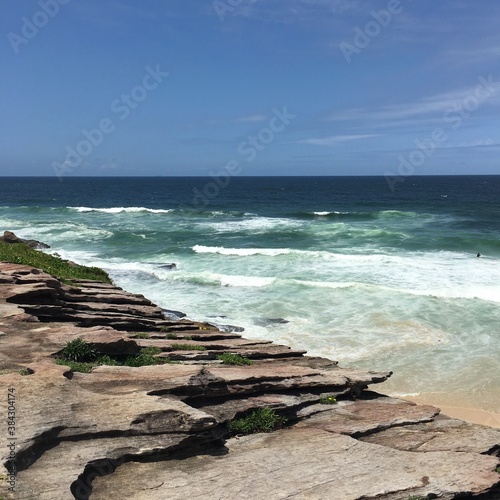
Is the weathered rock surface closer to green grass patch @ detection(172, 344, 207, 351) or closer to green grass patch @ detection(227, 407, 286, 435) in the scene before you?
green grass patch @ detection(227, 407, 286, 435)

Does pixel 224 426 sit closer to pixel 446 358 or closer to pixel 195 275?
pixel 446 358

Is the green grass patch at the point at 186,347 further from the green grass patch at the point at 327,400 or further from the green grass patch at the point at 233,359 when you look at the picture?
the green grass patch at the point at 327,400

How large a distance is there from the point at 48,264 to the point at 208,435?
18736mm

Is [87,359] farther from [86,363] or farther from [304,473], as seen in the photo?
[304,473]

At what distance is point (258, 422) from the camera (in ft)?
35.7

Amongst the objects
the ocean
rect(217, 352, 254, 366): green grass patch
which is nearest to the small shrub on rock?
rect(217, 352, 254, 366): green grass patch

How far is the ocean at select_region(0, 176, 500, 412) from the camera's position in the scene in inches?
848

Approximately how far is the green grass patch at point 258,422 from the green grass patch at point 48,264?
44.6 feet

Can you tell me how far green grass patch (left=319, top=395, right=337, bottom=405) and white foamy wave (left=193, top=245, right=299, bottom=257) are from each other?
3153cm

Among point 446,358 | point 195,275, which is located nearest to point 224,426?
point 446,358

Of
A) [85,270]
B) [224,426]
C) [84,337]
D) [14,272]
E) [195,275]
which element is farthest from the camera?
[195,275]

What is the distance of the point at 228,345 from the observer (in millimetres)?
16141

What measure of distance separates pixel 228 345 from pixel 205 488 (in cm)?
787

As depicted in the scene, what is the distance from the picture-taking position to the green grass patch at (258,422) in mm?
10555
